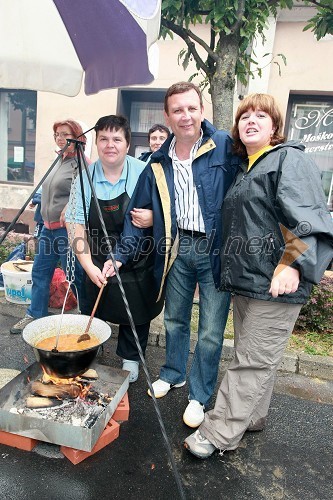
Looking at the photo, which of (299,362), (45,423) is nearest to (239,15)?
(299,362)

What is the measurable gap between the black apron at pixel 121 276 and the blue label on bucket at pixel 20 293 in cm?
200

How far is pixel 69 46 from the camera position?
3236 millimetres

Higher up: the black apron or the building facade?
the building facade

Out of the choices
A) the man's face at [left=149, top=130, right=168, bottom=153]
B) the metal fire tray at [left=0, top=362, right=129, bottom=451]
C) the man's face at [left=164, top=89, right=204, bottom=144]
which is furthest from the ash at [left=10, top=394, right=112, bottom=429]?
the man's face at [left=149, top=130, right=168, bottom=153]

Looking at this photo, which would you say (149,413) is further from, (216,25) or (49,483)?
(216,25)

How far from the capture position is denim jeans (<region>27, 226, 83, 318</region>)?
13.1 feet

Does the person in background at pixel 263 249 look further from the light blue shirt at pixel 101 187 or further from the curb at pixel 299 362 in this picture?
the curb at pixel 299 362

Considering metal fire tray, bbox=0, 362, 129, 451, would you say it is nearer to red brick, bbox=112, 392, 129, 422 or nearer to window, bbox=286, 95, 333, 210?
red brick, bbox=112, 392, 129, 422

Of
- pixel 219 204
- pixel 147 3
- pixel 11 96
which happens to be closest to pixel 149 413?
pixel 219 204

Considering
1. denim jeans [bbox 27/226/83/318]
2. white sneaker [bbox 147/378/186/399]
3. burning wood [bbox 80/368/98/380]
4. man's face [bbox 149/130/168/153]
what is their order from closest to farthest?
burning wood [bbox 80/368/98/380] → white sneaker [bbox 147/378/186/399] → denim jeans [bbox 27/226/83/318] → man's face [bbox 149/130/168/153]

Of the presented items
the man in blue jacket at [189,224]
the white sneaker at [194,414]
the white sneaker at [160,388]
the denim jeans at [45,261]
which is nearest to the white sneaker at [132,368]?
the white sneaker at [160,388]

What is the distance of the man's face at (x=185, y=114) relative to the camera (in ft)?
8.14

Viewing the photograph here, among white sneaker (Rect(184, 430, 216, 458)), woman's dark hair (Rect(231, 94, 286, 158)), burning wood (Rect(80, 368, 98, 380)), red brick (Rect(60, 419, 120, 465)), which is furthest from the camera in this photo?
burning wood (Rect(80, 368, 98, 380))

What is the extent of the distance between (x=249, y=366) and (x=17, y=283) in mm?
3484
